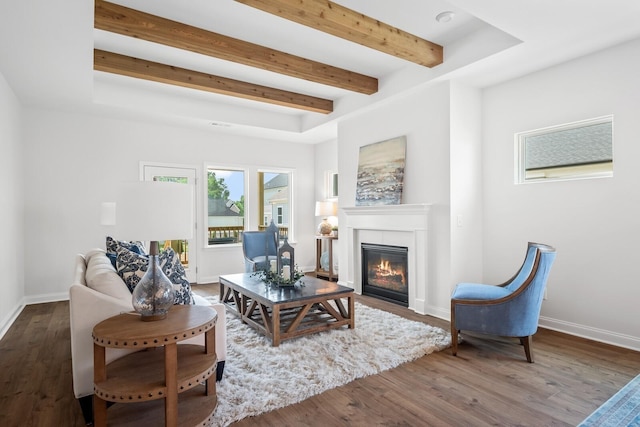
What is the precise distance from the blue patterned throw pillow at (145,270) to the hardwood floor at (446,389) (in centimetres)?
82

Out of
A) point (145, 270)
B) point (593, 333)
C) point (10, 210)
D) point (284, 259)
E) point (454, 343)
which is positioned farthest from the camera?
point (10, 210)

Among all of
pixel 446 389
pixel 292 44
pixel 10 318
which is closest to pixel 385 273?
pixel 446 389

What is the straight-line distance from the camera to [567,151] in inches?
138

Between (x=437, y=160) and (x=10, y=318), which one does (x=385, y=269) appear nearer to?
(x=437, y=160)

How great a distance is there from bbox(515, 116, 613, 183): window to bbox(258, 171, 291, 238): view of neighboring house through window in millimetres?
4207

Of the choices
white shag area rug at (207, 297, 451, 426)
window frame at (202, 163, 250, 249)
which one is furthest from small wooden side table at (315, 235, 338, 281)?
white shag area rug at (207, 297, 451, 426)

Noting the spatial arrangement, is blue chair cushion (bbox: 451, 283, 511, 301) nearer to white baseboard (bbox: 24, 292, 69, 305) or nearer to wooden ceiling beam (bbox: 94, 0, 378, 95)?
wooden ceiling beam (bbox: 94, 0, 378, 95)

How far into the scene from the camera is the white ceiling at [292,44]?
8.68 feet

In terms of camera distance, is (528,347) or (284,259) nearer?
(528,347)

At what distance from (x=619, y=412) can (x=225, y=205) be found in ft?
18.4

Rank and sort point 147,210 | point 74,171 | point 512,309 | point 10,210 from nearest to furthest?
point 147,210
point 512,309
point 10,210
point 74,171

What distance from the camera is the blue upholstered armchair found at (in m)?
2.74

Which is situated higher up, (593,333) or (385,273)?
(385,273)

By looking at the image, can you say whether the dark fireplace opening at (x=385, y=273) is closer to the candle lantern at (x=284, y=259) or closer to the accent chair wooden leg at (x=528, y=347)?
the candle lantern at (x=284, y=259)
